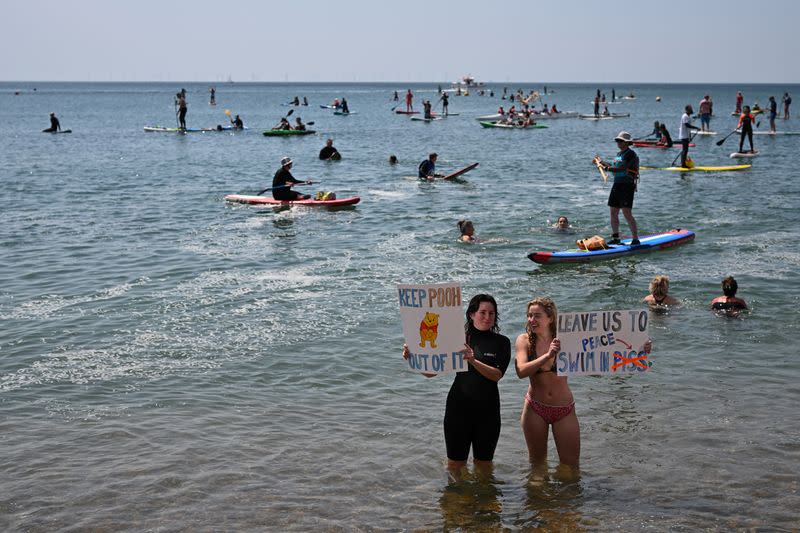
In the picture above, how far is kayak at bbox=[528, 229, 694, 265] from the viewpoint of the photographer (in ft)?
55.1

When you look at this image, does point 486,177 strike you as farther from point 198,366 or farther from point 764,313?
point 198,366

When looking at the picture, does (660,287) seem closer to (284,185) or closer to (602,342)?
(602,342)

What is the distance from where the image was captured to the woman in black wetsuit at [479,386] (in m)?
6.84

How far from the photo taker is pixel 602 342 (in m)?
7.05

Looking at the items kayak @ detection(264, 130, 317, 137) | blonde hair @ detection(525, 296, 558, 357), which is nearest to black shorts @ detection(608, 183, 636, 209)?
blonde hair @ detection(525, 296, 558, 357)

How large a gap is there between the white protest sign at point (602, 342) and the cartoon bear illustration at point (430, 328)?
103cm

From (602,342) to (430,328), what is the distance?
1.50 metres

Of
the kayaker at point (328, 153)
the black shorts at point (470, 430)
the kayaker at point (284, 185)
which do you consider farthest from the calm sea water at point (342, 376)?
the kayaker at point (328, 153)

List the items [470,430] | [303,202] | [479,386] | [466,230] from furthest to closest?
[303,202]
[466,230]
[470,430]
[479,386]

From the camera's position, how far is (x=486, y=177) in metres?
33.6

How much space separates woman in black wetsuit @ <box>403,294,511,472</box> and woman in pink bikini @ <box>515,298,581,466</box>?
0.70ft

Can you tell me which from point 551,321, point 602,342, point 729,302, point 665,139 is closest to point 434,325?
point 551,321

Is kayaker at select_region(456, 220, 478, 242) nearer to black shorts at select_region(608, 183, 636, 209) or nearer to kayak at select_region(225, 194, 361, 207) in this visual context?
black shorts at select_region(608, 183, 636, 209)

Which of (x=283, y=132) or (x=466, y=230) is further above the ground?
(x=283, y=132)
